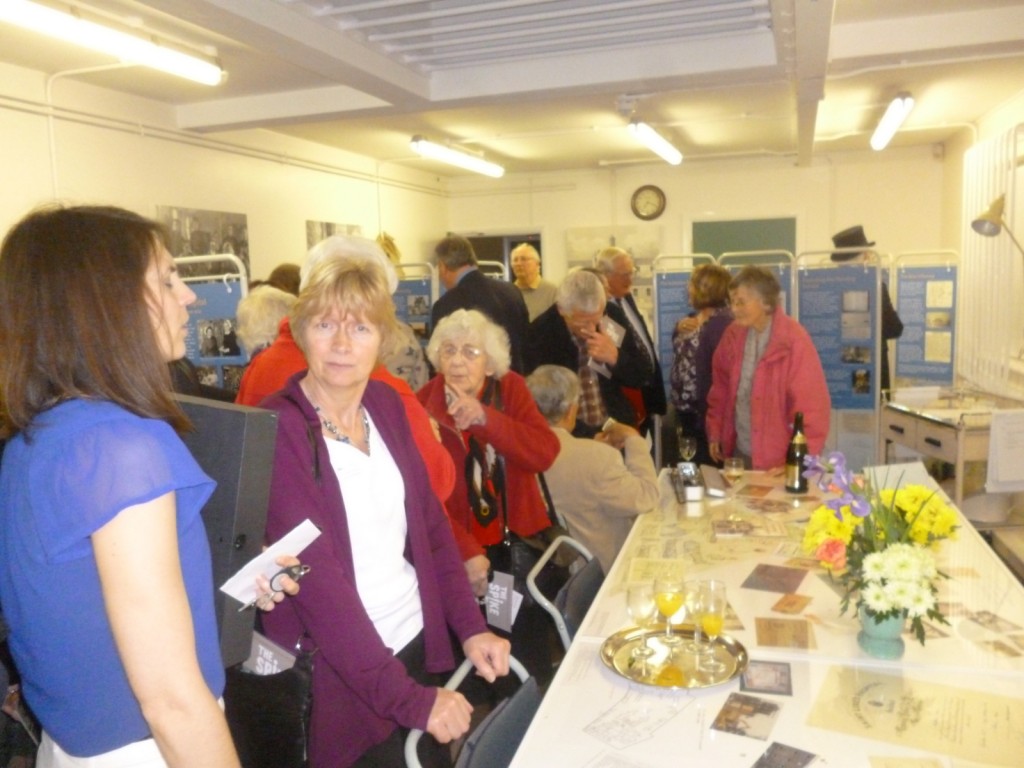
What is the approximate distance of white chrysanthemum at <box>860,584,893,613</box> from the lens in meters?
1.73

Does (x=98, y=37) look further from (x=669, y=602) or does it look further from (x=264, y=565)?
(x=669, y=602)

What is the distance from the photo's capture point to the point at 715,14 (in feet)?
12.4

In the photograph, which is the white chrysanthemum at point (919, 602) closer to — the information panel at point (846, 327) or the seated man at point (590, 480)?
the seated man at point (590, 480)

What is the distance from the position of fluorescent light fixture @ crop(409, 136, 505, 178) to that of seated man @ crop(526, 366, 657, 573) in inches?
160

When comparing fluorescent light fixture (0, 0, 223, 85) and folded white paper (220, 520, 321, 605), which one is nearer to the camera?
folded white paper (220, 520, 321, 605)

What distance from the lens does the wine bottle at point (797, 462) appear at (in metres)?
3.17

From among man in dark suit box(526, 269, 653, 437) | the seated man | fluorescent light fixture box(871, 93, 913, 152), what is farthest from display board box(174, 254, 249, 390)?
fluorescent light fixture box(871, 93, 913, 152)

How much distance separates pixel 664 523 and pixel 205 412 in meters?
1.94

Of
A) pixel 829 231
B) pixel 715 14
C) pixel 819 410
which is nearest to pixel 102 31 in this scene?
pixel 715 14

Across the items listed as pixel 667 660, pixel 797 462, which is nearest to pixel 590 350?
pixel 797 462

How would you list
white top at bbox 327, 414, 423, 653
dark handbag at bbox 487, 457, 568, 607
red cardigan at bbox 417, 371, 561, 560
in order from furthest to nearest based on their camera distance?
1. red cardigan at bbox 417, 371, 561, 560
2. dark handbag at bbox 487, 457, 568, 607
3. white top at bbox 327, 414, 423, 653

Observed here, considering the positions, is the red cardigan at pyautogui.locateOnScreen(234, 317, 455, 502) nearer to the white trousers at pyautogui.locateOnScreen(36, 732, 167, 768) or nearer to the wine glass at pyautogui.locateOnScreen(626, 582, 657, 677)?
the wine glass at pyautogui.locateOnScreen(626, 582, 657, 677)

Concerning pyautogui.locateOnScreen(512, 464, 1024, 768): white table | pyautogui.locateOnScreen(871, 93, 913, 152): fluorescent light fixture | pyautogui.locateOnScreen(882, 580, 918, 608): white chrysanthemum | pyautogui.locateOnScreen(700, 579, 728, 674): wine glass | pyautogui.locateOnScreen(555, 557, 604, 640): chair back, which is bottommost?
pyautogui.locateOnScreen(555, 557, 604, 640): chair back

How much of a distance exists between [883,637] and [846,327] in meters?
4.28
